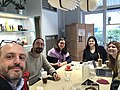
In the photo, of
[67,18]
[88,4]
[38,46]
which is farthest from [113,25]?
[38,46]

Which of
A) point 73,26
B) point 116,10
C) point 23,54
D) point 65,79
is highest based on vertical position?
point 116,10

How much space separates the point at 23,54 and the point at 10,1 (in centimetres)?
332

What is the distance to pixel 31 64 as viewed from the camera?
2730 mm

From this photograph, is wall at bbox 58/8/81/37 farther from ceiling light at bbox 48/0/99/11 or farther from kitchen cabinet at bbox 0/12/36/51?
ceiling light at bbox 48/0/99/11

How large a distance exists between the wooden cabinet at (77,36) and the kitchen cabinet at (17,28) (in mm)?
1607

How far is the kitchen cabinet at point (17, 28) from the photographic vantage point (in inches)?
157

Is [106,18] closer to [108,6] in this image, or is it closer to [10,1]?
[108,6]

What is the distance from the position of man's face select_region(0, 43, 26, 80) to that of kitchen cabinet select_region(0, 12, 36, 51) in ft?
8.62

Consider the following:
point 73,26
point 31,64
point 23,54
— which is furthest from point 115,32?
point 23,54

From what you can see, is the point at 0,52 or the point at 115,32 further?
the point at 115,32

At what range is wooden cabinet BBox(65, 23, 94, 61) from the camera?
5.64 meters

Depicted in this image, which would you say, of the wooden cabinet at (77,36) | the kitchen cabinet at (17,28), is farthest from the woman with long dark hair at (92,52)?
the wooden cabinet at (77,36)

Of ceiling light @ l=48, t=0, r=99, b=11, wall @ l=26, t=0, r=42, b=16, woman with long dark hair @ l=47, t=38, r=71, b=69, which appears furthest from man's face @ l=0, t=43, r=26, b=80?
wall @ l=26, t=0, r=42, b=16

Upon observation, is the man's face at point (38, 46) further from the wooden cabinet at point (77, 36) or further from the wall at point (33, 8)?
the wooden cabinet at point (77, 36)
